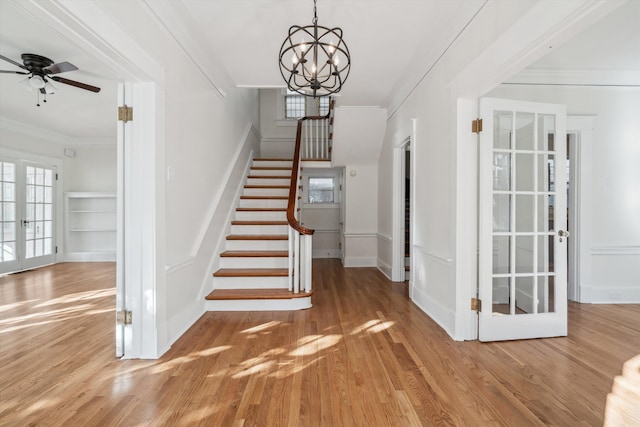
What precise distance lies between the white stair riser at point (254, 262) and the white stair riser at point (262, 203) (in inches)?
48.4

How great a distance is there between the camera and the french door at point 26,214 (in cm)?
534

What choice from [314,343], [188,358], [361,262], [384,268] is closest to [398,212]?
[384,268]

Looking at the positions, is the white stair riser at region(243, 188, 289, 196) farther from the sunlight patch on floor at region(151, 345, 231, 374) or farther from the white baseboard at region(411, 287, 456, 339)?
the sunlight patch on floor at region(151, 345, 231, 374)

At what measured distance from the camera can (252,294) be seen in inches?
129

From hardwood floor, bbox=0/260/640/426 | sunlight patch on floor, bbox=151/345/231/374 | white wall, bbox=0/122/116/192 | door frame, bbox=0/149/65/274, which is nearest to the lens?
hardwood floor, bbox=0/260/640/426

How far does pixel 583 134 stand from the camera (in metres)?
3.53

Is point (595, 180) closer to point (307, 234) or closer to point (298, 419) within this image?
point (307, 234)

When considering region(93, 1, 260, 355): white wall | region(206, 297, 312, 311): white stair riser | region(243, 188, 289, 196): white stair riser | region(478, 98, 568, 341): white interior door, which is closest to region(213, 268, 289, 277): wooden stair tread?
region(93, 1, 260, 355): white wall

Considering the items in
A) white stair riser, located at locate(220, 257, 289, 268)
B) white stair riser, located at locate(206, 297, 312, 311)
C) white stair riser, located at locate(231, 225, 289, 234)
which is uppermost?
white stair riser, located at locate(231, 225, 289, 234)

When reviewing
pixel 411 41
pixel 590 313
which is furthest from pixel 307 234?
pixel 590 313

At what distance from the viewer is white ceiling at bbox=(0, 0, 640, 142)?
2395 millimetres

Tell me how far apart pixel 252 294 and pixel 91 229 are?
17.6ft

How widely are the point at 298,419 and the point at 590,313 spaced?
11.1 feet

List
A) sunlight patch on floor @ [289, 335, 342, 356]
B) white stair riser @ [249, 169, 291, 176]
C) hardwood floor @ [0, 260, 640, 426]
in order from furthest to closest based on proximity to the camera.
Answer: white stair riser @ [249, 169, 291, 176]
sunlight patch on floor @ [289, 335, 342, 356]
hardwood floor @ [0, 260, 640, 426]
